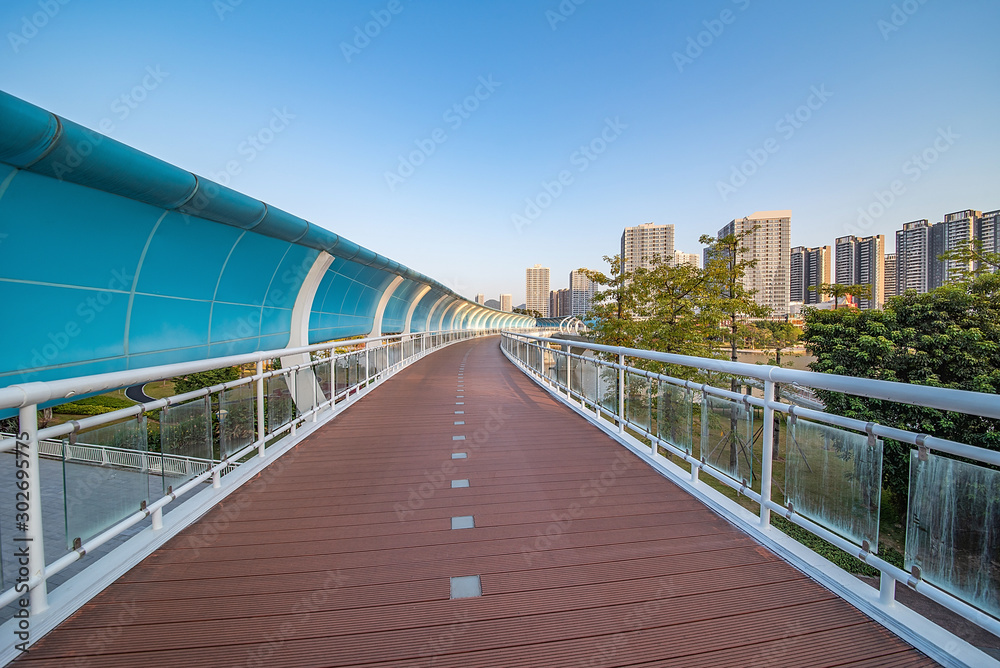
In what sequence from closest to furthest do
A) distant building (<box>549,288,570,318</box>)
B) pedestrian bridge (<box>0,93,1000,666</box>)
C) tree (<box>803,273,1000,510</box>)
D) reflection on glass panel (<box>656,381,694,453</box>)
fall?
pedestrian bridge (<box>0,93,1000,666</box>) < reflection on glass panel (<box>656,381,694,453</box>) < tree (<box>803,273,1000,510</box>) < distant building (<box>549,288,570,318</box>)

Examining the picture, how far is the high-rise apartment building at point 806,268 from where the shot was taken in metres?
54.3

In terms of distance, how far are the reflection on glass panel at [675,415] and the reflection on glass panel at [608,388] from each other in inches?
44.0

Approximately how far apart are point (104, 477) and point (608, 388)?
458cm

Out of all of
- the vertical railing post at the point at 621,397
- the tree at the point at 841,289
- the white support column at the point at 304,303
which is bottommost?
the vertical railing post at the point at 621,397

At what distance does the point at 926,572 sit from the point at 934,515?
243 millimetres

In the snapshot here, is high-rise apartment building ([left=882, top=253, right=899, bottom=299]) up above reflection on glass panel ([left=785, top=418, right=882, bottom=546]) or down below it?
above

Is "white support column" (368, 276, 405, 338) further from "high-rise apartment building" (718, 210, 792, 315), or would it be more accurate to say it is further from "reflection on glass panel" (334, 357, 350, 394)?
"high-rise apartment building" (718, 210, 792, 315)

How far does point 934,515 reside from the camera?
5.76ft

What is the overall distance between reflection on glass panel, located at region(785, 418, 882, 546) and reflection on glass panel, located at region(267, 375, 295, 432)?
4.34 m

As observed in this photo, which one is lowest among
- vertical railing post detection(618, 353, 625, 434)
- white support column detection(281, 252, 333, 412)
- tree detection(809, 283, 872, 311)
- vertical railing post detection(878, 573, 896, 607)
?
vertical railing post detection(878, 573, 896, 607)

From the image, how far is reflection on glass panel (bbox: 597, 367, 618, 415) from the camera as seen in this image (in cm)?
511

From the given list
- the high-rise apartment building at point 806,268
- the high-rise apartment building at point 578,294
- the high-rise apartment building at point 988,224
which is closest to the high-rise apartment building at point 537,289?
the high-rise apartment building at point 578,294

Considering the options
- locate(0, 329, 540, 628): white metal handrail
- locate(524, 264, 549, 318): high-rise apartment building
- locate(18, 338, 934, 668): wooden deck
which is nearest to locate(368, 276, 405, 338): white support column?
locate(0, 329, 540, 628): white metal handrail

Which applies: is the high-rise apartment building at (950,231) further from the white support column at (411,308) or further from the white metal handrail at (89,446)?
the white metal handrail at (89,446)
